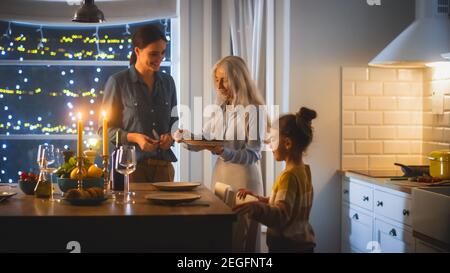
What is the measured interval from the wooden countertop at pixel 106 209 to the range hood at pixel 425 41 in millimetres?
1531

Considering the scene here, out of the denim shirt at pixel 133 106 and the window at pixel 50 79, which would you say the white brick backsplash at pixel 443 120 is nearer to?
the denim shirt at pixel 133 106

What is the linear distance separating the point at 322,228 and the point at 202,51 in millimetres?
1642

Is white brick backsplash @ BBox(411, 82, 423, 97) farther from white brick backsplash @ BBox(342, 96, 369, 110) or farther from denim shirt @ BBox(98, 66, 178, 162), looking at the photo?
denim shirt @ BBox(98, 66, 178, 162)

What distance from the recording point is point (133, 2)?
5.19m

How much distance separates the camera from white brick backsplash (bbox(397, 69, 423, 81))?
13.9 feet

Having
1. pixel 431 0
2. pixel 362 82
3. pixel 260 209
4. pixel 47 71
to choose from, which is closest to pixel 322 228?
pixel 362 82

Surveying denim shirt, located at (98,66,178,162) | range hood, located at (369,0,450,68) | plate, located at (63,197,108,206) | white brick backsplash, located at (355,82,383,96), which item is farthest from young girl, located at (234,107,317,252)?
white brick backsplash, located at (355,82,383,96)

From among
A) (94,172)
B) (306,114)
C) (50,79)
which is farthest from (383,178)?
(50,79)

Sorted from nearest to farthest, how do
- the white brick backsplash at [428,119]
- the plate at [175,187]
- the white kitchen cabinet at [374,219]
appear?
the plate at [175,187]
the white kitchen cabinet at [374,219]
the white brick backsplash at [428,119]

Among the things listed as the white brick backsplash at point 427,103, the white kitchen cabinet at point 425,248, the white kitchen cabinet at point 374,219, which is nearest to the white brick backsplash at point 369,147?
the white kitchen cabinet at point 374,219

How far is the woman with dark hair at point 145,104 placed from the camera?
13.2 feet

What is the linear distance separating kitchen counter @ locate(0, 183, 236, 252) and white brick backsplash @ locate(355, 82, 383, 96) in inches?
81.8
